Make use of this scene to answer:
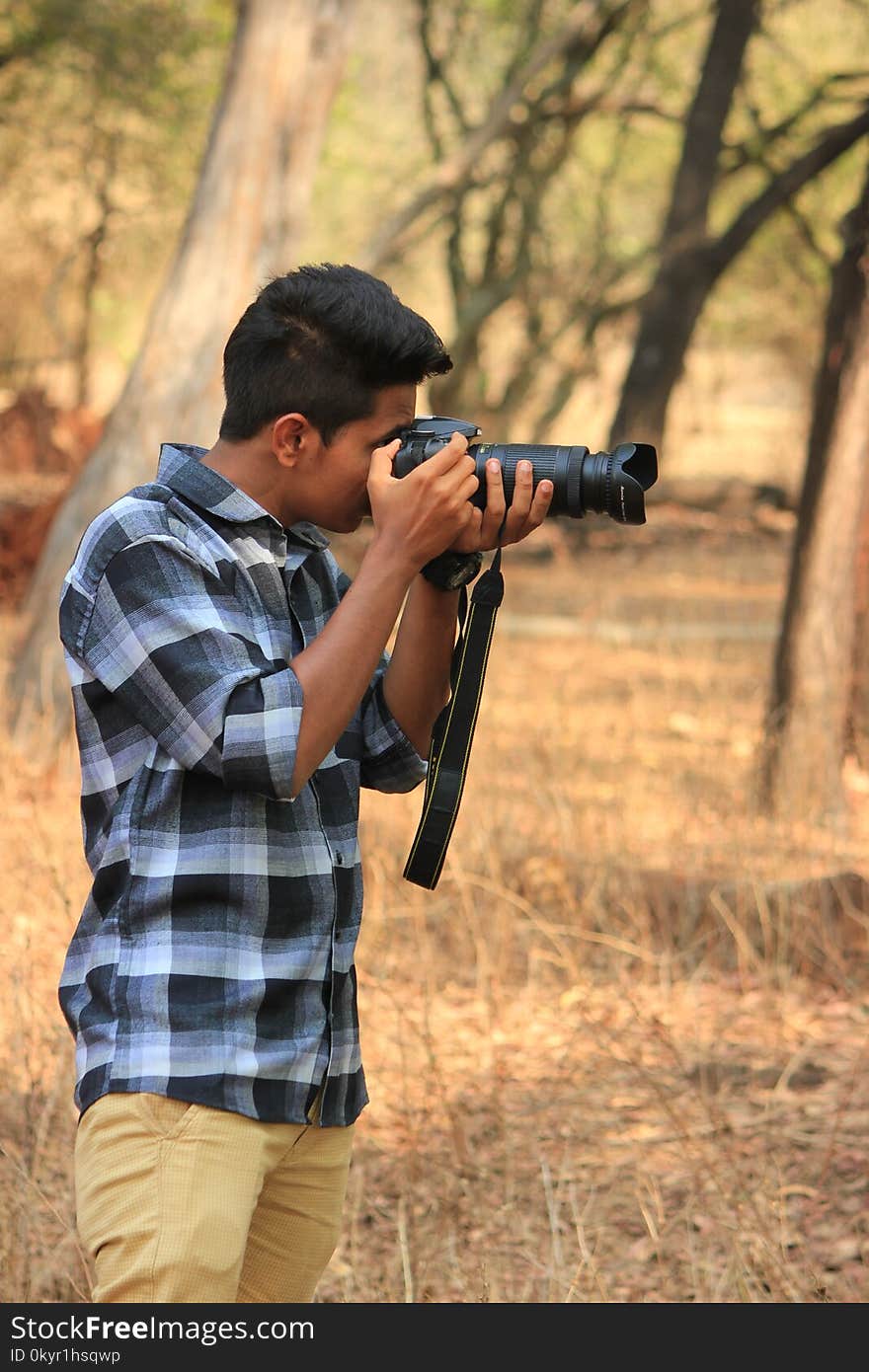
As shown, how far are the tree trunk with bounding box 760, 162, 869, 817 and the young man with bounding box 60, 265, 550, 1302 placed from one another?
3.54 m

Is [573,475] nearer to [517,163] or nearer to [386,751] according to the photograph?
[386,751]

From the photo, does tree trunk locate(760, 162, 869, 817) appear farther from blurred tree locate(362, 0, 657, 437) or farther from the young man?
blurred tree locate(362, 0, 657, 437)

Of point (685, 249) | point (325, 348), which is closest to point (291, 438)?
point (325, 348)

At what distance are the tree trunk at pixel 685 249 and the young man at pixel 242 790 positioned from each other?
7.92 metres

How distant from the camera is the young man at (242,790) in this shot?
5.08 feet

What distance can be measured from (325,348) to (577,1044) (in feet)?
7.89

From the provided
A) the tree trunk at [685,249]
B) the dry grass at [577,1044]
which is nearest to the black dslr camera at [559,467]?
the dry grass at [577,1044]

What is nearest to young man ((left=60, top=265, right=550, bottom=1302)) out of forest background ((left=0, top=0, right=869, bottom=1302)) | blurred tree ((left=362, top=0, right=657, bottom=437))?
forest background ((left=0, top=0, right=869, bottom=1302))

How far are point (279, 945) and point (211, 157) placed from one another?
4976 mm

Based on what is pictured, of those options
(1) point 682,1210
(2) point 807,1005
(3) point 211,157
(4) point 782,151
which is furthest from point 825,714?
(4) point 782,151

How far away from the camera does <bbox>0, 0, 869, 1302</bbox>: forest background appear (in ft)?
9.43

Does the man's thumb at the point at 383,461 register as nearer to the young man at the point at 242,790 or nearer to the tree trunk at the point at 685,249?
the young man at the point at 242,790

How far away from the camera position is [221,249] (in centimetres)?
589

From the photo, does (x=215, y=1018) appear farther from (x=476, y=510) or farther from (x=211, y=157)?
(x=211, y=157)
